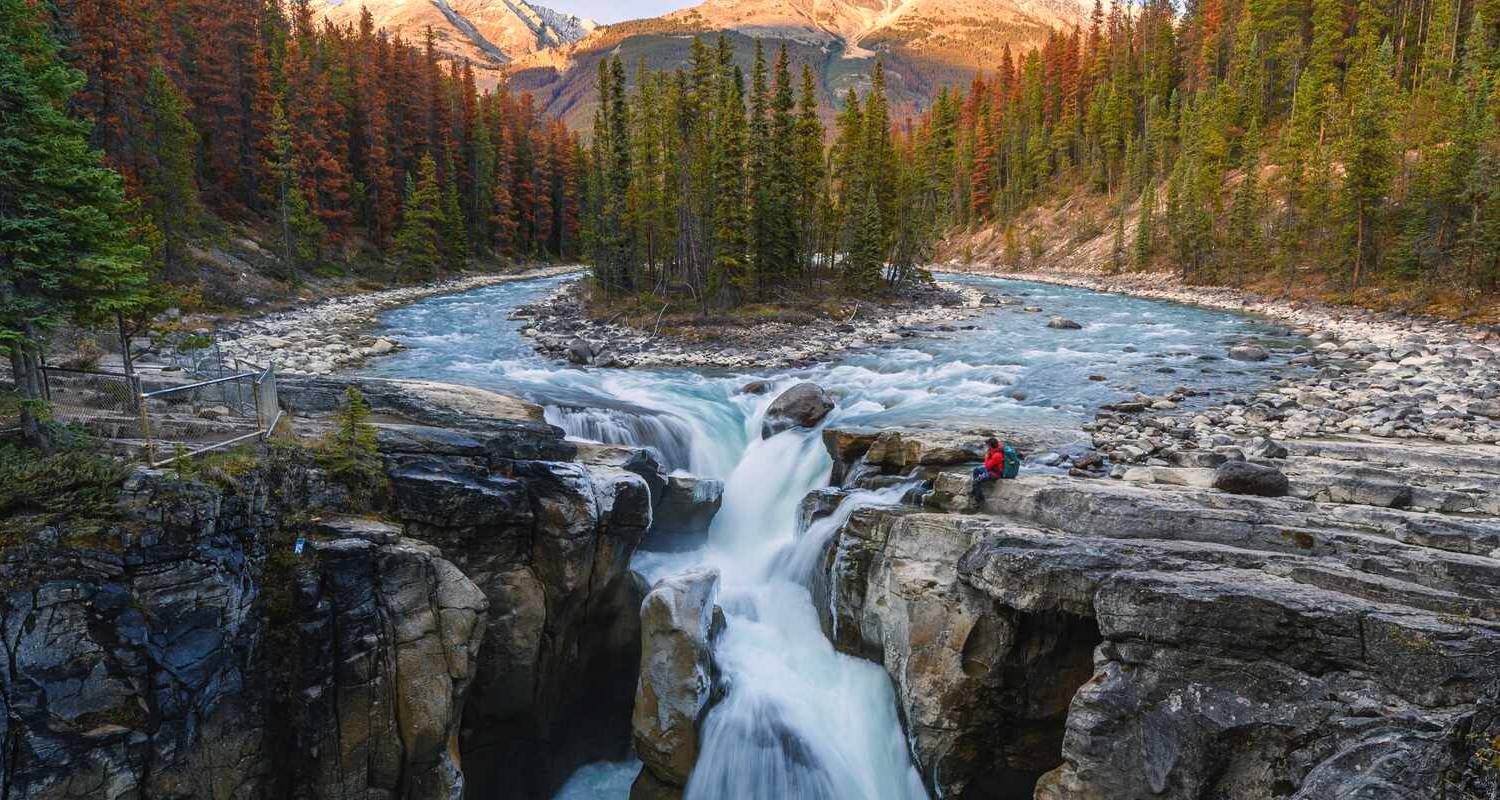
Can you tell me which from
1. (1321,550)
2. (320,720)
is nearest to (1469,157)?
(1321,550)

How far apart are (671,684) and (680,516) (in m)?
5.09

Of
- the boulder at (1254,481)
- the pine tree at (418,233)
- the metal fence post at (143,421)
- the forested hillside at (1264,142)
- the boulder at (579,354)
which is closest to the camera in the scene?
the metal fence post at (143,421)

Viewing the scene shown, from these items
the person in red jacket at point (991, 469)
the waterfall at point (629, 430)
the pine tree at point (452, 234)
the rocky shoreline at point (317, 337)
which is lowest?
the waterfall at point (629, 430)

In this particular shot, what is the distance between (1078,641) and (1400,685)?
3.77m

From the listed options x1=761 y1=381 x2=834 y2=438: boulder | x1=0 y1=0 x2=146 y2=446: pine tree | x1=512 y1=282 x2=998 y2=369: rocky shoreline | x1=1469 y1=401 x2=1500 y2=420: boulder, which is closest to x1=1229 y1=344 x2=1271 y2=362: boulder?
x1=1469 y1=401 x2=1500 y2=420: boulder

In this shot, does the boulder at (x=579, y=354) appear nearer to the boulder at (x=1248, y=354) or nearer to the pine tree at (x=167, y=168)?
the pine tree at (x=167, y=168)

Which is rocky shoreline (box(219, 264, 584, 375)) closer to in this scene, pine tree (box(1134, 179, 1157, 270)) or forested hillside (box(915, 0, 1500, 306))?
forested hillside (box(915, 0, 1500, 306))

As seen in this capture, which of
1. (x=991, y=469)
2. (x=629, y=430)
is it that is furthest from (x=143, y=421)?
(x=991, y=469)

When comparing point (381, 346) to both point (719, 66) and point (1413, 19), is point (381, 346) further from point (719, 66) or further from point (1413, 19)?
point (1413, 19)

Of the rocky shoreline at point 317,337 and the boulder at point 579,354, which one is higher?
the rocky shoreline at point 317,337

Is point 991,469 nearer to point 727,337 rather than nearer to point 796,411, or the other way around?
point 796,411

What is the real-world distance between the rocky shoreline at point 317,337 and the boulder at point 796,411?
1566 centimetres

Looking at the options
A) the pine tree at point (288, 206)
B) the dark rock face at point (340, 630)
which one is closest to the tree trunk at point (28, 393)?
the dark rock face at point (340, 630)

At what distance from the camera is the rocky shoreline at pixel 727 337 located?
32250 mm
